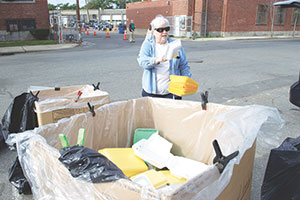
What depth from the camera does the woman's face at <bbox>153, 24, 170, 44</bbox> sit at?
295 cm

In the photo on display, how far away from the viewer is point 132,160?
2.27m

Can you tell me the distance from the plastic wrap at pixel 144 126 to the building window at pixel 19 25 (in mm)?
23217

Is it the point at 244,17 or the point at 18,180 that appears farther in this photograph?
the point at 244,17

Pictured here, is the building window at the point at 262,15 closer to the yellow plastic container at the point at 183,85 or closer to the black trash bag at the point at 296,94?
the black trash bag at the point at 296,94

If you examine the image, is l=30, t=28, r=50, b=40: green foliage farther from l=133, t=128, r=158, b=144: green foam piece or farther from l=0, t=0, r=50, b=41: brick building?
l=133, t=128, r=158, b=144: green foam piece

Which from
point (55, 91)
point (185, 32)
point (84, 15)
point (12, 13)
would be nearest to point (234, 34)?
point (185, 32)

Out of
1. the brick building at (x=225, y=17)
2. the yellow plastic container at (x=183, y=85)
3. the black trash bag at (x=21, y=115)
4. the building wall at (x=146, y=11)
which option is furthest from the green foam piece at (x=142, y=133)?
the building wall at (x=146, y=11)

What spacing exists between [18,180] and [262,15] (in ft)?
124

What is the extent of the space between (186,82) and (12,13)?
23.6m

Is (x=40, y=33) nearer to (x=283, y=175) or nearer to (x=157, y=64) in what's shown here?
(x=157, y=64)

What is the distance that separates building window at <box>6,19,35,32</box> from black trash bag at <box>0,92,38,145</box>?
2190 cm

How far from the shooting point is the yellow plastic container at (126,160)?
7.04 feet

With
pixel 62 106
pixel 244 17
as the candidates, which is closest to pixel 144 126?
pixel 62 106

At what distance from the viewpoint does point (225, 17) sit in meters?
31.1
